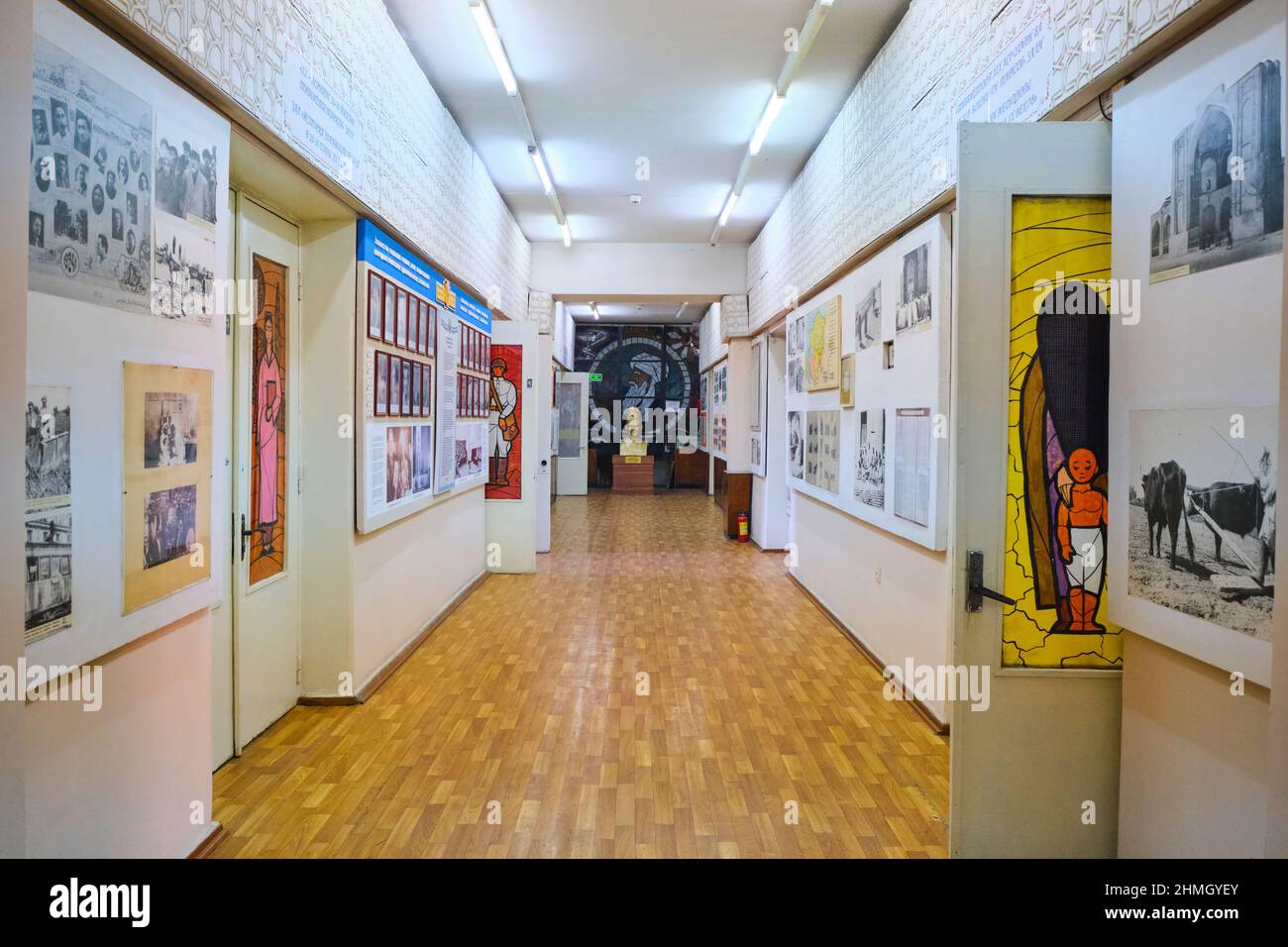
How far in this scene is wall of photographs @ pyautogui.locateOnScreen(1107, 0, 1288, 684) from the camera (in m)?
1.92

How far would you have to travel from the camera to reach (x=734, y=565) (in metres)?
9.16

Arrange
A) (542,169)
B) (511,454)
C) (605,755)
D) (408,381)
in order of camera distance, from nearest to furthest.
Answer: (605,755) → (408,381) → (542,169) → (511,454)

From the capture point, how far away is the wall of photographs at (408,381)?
14.8 feet

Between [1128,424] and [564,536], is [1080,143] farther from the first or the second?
[564,536]

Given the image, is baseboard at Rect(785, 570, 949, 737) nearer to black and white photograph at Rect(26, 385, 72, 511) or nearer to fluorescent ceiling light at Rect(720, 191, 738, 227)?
black and white photograph at Rect(26, 385, 72, 511)

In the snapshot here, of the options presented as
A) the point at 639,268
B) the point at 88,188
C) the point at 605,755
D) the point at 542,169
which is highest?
the point at 542,169

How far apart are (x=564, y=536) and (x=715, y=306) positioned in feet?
17.7

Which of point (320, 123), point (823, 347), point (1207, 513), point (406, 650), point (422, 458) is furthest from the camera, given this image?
point (823, 347)

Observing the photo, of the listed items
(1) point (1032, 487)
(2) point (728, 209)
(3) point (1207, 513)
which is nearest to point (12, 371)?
(1) point (1032, 487)

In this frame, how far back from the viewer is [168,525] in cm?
257

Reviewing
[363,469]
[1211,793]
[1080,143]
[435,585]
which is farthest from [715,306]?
[1211,793]

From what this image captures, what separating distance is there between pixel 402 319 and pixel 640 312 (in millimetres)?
13658

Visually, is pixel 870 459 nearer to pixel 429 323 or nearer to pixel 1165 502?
pixel 1165 502

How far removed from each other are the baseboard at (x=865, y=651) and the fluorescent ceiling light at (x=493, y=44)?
4.79 meters
